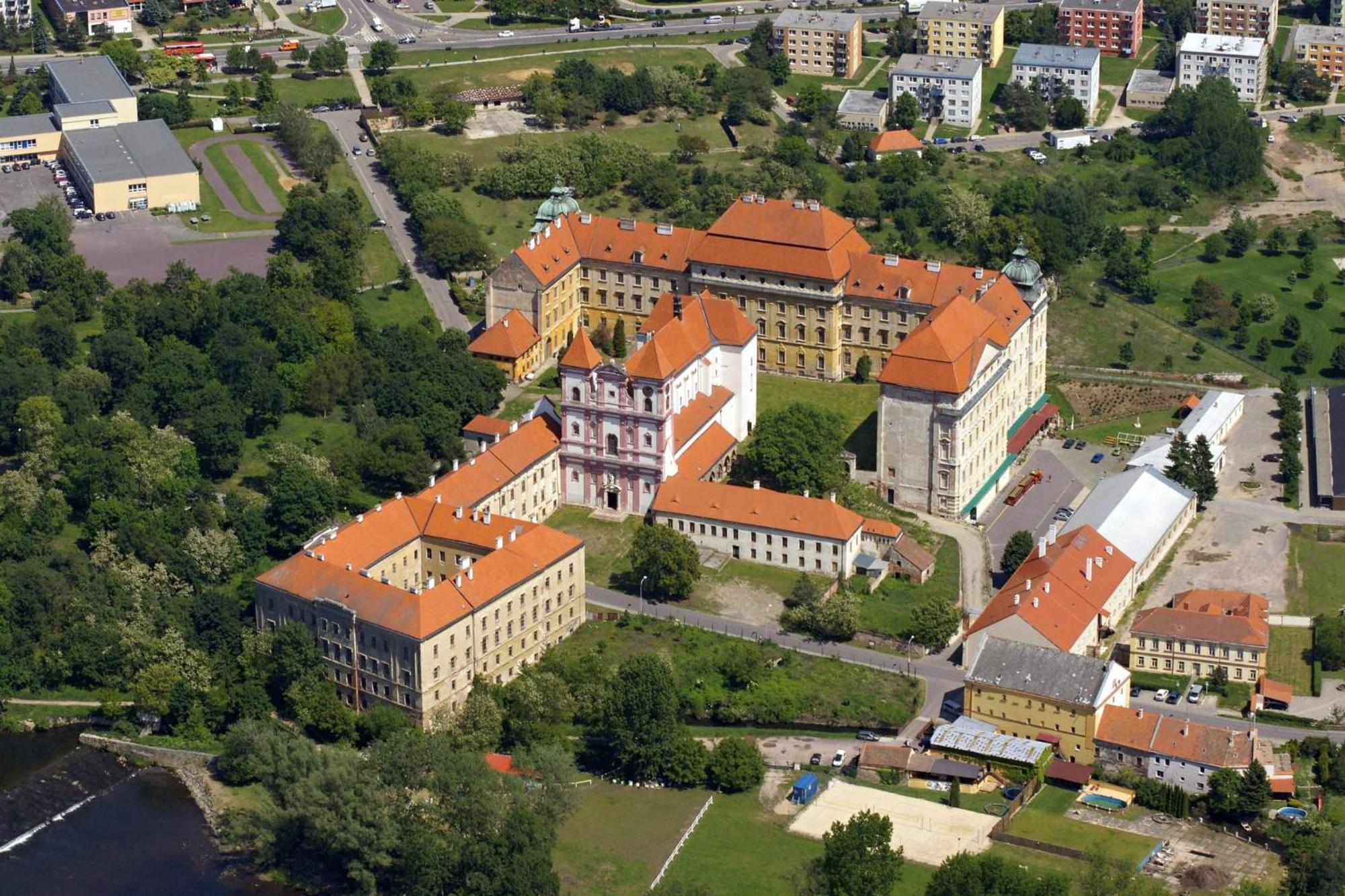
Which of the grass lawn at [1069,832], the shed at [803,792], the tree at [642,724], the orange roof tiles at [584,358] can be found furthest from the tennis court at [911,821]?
the orange roof tiles at [584,358]

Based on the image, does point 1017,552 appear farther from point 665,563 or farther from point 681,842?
point 681,842

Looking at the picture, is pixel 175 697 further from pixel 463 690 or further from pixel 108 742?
pixel 463 690

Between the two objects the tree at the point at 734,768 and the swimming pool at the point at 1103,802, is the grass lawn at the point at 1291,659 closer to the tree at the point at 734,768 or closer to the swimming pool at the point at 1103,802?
the swimming pool at the point at 1103,802

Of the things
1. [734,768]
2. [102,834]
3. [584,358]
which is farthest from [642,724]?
[584,358]

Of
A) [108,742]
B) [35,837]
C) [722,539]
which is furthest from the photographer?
[722,539]

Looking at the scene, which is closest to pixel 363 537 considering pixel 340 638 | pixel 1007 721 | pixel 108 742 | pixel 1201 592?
pixel 340 638

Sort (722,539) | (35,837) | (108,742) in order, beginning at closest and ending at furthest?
(35,837) → (108,742) → (722,539)

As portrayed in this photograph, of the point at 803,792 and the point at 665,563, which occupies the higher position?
the point at 665,563
